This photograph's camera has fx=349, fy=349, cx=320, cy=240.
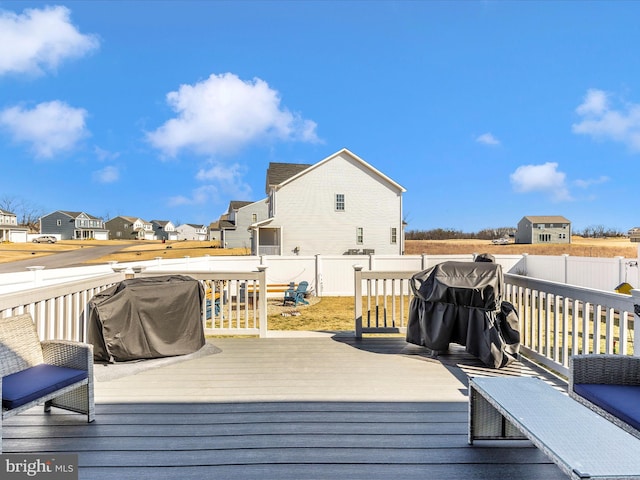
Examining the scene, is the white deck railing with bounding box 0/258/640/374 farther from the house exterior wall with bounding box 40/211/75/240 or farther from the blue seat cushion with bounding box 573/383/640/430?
the house exterior wall with bounding box 40/211/75/240

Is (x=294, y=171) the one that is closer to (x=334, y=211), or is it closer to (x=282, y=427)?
(x=334, y=211)

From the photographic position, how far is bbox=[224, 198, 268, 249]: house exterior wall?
32.8m

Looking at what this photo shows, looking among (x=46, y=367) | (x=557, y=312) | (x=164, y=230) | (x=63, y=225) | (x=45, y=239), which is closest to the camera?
(x=46, y=367)

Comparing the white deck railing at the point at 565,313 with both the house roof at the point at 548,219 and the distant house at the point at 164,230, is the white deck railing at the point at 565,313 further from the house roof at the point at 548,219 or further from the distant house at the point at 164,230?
the distant house at the point at 164,230

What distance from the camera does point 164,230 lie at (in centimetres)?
7219

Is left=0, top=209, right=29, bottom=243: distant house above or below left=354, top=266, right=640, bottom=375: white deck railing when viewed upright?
above

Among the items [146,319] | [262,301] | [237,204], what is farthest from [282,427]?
[237,204]

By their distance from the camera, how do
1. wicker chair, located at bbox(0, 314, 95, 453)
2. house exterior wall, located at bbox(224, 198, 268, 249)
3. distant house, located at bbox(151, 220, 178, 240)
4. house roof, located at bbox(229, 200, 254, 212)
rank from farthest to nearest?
distant house, located at bbox(151, 220, 178, 240)
house roof, located at bbox(229, 200, 254, 212)
house exterior wall, located at bbox(224, 198, 268, 249)
wicker chair, located at bbox(0, 314, 95, 453)

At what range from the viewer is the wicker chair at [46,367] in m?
2.27

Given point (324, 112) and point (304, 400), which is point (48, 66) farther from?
point (304, 400)

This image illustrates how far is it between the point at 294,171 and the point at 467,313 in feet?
60.8

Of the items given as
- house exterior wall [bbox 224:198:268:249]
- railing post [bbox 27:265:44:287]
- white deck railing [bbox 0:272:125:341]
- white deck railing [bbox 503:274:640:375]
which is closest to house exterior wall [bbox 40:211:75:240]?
house exterior wall [bbox 224:198:268:249]

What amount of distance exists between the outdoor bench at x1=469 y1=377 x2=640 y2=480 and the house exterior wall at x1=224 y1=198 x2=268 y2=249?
3033 centimetres

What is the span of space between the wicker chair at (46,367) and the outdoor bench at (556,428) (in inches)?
103
